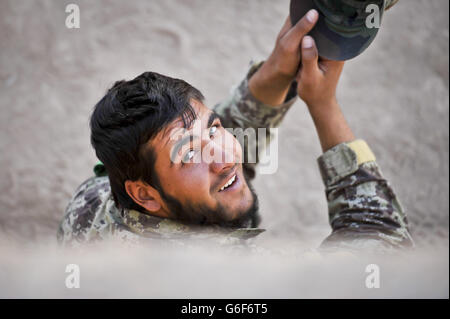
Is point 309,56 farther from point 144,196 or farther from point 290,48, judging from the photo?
point 144,196

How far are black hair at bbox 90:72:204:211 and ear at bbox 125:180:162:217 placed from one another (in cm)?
2

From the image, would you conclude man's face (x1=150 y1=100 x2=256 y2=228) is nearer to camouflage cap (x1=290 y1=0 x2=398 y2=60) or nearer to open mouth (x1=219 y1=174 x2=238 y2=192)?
open mouth (x1=219 y1=174 x2=238 y2=192)

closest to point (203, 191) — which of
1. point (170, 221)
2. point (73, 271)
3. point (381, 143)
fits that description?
point (170, 221)

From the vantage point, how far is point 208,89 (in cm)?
220

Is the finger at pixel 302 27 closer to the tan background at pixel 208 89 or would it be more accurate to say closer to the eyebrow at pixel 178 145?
the eyebrow at pixel 178 145

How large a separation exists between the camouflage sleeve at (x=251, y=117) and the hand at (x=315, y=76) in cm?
16

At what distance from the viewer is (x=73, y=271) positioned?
60 cm

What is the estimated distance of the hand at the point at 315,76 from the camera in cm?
98

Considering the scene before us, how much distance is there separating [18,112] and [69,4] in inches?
22.9

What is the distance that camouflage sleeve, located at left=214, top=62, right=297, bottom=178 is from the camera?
1.20 metres

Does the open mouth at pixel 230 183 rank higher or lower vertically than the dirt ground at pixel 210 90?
lower

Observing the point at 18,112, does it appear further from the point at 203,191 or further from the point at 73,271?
the point at 73,271

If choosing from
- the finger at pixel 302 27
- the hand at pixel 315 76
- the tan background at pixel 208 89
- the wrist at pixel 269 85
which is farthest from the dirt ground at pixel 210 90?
the finger at pixel 302 27

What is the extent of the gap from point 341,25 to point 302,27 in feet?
0.25
